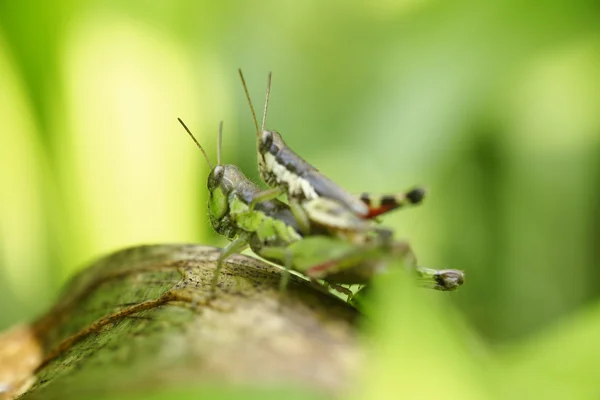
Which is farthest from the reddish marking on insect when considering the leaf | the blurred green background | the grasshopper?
the blurred green background

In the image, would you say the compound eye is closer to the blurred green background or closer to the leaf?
the leaf

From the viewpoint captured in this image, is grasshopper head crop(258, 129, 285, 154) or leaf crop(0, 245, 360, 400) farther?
grasshopper head crop(258, 129, 285, 154)

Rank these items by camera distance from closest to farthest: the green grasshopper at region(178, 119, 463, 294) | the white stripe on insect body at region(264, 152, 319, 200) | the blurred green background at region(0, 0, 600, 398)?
the green grasshopper at region(178, 119, 463, 294), the white stripe on insect body at region(264, 152, 319, 200), the blurred green background at region(0, 0, 600, 398)

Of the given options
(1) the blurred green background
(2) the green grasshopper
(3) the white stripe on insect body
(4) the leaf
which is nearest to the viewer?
(4) the leaf

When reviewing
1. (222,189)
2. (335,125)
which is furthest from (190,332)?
(335,125)

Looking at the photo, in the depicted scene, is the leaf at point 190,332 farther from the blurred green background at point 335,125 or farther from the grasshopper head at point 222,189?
the blurred green background at point 335,125

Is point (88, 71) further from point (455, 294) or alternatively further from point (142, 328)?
point (455, 294)

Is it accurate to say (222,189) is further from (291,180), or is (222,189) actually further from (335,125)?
(335,125)
